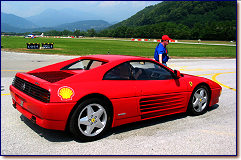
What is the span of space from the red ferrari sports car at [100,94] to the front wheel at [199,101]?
22mm

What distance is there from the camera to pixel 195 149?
383cm

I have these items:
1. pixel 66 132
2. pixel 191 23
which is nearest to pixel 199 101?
pixel 66 132

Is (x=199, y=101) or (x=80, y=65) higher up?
(x=80, y=65)

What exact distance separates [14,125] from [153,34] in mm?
125701

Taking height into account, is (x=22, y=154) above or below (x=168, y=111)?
below

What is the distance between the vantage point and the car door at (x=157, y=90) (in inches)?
178

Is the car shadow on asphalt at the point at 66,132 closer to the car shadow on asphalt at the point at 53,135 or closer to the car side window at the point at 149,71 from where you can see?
the car shadow on asphalt at the point at 53,135

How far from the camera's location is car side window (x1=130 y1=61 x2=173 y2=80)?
15.7 ft

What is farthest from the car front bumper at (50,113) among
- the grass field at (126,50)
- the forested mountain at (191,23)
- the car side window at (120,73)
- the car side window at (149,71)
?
the forested mountain at (191,23)

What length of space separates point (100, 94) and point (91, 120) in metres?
0.43

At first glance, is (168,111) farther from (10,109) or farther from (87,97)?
(10,109)

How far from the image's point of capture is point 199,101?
18.0ft

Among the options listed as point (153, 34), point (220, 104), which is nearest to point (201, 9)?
point (153, 34)

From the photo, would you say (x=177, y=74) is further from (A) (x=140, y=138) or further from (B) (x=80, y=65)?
(B) (x=80, y=65)
